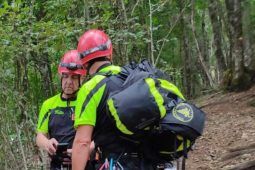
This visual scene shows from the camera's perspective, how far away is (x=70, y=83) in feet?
14.0

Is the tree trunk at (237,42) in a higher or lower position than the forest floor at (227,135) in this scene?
higher

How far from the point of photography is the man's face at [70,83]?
4238mm

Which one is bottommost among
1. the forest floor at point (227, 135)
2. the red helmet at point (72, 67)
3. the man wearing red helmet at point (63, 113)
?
the forest floor at point (227, 135)

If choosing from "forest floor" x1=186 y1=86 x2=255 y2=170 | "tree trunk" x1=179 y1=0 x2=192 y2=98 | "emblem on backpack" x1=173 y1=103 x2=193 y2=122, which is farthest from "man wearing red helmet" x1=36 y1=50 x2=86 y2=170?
"tree trunk" x1=179 y1=0 x2=192 y2=98

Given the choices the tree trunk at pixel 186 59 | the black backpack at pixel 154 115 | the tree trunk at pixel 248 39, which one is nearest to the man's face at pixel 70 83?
the black backpack at pixel 154 115

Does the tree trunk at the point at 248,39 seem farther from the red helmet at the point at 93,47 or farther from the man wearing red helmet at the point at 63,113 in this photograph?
the red helmet at the point at 93,47

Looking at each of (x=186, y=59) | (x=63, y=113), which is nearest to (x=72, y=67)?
(x=63, y=113)

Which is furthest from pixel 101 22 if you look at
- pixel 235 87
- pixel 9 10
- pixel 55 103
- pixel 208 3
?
pixel 208 3

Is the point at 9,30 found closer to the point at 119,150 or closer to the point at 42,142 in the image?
the point at 42,142

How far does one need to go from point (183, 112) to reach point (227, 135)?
5611mm

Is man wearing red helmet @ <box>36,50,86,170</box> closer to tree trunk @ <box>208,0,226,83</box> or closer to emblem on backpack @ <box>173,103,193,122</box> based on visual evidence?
emblem on backpack @ <box>173,103,193,122</box>

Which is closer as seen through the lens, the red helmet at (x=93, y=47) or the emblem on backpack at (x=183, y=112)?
the emblem on backpack at (x=183, y=112)

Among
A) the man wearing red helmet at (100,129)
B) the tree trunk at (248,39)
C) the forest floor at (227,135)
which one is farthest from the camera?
the tree trunk at (248,39)

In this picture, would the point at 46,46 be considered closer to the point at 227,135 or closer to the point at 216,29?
the point at 227,135
